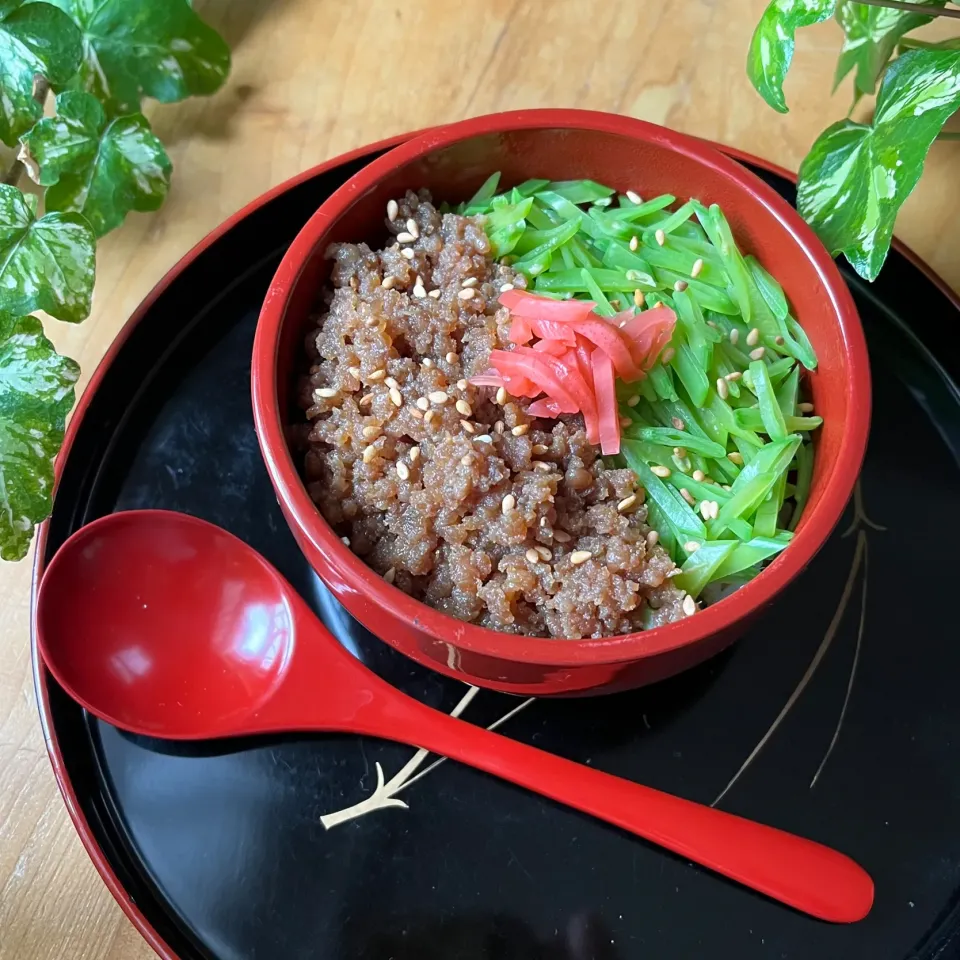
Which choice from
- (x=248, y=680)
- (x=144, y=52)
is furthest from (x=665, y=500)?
(x=144, y=52)

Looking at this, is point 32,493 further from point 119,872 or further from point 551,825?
point 551,825

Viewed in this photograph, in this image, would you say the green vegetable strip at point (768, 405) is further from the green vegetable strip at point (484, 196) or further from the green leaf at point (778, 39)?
the green vegetable strip at point (484, 196)

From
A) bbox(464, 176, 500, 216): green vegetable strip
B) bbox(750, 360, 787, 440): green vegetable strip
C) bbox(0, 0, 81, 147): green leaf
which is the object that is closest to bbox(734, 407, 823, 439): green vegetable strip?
bbox(750, 360, 787, 440): green vegetable strip

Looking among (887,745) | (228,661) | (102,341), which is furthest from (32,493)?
(887,745)

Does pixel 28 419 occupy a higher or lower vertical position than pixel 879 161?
lower

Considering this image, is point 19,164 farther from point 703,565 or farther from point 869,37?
point 869,37
